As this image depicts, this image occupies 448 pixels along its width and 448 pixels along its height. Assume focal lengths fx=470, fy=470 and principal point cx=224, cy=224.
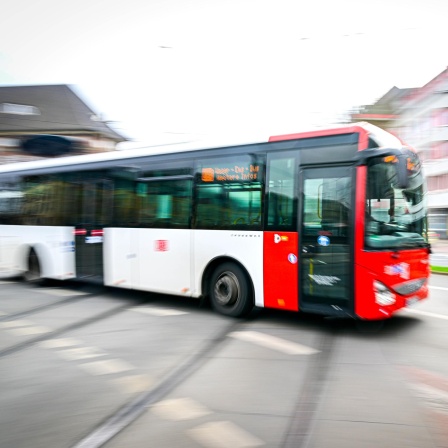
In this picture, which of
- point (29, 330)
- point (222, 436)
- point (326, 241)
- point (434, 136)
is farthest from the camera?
point (434, 136)

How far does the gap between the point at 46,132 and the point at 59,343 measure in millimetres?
43565

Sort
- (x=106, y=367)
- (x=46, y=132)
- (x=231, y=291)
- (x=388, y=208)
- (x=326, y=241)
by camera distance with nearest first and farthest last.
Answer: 1. (x=106, y=367)
2. (x=388, y=208)
3. (x=326, y=241)
4. (x=231, y=291)
5. (x=46, y=132)

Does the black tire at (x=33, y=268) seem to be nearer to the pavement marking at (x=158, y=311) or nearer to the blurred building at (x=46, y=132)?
the pavement marking at (x=158, y=311)

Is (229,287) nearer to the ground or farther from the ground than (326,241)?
nearer to the ground

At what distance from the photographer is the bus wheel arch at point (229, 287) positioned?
7215 mm

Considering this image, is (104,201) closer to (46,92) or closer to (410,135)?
(410,135)

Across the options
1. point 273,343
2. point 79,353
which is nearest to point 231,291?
point 273,343

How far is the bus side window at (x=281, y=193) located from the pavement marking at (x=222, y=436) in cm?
363

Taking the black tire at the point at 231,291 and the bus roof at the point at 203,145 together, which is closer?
the bus roof at the point at 203,145

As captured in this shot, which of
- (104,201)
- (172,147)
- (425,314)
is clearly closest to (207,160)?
(172,147)

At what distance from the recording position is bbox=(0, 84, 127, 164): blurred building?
148 ft

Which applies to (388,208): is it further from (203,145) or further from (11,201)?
(11,201)

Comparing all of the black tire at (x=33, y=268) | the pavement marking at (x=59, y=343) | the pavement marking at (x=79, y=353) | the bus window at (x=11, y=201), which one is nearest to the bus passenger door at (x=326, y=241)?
the pavement marking at (x=79, y=353)

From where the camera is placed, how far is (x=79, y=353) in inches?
214
